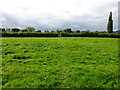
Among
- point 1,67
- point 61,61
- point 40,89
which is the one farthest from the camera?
point 61,61

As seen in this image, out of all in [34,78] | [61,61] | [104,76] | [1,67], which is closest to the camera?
[34,78]

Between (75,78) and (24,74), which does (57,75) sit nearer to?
(75,78)

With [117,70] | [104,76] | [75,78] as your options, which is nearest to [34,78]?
[75,78]

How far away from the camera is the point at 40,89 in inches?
242

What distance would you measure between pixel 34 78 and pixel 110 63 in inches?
241

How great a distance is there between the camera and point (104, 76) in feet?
24.7

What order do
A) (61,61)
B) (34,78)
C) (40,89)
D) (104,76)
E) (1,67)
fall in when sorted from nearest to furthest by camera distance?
(40,89)
(34,78)
(104,76)
(1,67)
(61,61)

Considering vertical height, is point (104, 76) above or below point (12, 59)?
below

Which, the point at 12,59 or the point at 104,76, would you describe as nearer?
the point at 104,76

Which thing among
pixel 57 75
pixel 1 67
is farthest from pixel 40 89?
pixel 1 67

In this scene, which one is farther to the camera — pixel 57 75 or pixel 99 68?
pixel 99 68

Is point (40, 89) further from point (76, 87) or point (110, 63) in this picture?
point (110, 63)

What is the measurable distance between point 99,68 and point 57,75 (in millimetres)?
3115

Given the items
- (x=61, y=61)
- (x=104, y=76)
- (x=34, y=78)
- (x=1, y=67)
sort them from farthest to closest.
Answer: (x=61, y=61) → (x=1, y=67) → (x=104, y=76) → (x=34, y=78)
